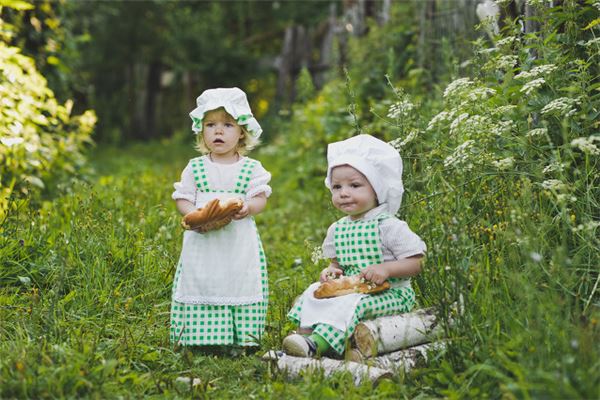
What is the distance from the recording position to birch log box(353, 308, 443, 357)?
10.00 ft

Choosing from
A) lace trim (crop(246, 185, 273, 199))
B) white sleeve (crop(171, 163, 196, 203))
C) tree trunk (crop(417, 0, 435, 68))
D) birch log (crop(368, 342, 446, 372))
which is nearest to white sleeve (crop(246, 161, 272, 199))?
lace trim (crop(246, 185, 273, 199))

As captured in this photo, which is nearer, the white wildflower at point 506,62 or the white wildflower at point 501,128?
the white wildflower at point 501,128

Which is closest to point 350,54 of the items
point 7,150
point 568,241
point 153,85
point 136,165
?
point 136,165

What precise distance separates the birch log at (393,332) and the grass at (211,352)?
13 cm

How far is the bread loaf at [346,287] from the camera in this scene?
3.17 meters

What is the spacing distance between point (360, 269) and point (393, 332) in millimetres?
345

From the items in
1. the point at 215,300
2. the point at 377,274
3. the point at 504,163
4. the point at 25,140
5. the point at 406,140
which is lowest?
the point at 215,300

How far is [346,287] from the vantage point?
3215 mm

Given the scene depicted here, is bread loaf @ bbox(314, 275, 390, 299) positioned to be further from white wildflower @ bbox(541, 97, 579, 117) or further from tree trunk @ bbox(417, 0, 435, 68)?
tree trunk @ bbox(417, 0, 435, 68)

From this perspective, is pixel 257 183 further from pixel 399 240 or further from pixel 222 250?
pixel 399 240

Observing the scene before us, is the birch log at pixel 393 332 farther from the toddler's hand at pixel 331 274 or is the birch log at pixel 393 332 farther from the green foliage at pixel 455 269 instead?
the toddler's hand at pixel 331 274

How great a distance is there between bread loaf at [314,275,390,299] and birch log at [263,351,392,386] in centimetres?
30

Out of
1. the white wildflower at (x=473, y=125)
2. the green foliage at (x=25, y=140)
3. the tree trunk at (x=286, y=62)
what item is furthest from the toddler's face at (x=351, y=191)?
the tree trunk at (x=286, y=62)

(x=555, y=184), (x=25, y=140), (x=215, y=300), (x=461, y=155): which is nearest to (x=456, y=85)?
(x=461, y=155)
